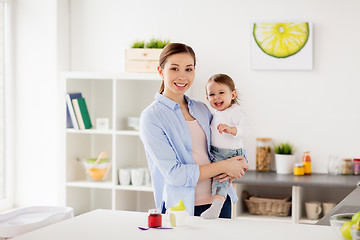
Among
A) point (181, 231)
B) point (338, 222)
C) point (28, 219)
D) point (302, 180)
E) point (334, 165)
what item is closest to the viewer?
point (338, 222)

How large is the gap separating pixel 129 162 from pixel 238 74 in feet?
3.60

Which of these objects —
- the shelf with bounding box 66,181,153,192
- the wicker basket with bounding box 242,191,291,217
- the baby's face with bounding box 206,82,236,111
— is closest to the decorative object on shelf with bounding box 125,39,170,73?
the shelf with bounding box 66,181,153,192

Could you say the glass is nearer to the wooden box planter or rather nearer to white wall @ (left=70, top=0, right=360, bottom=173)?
white wall @ (left=70, top=0, right=360, bottom=173)

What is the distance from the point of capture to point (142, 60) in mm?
4180

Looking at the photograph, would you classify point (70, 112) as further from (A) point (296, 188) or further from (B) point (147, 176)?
(A) point (296, 188)

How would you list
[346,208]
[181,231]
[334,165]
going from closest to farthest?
1. [181,231]
2. [346,208]
3. [334,165]

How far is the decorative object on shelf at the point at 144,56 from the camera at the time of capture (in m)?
4.16

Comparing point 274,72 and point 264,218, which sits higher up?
point 274,72

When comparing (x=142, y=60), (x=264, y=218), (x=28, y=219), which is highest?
(x=142, y=60)

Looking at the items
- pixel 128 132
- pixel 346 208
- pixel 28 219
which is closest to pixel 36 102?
pixel 128 132

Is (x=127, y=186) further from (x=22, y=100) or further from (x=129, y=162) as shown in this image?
(x=22, y=100)

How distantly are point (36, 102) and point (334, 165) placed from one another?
2.36 meters

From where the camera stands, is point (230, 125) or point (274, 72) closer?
point (230, 125)

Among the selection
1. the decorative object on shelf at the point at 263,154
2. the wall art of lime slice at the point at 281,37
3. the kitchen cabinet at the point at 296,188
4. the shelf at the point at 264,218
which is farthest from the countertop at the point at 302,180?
the wall art of lime slice at the point at 281,37
